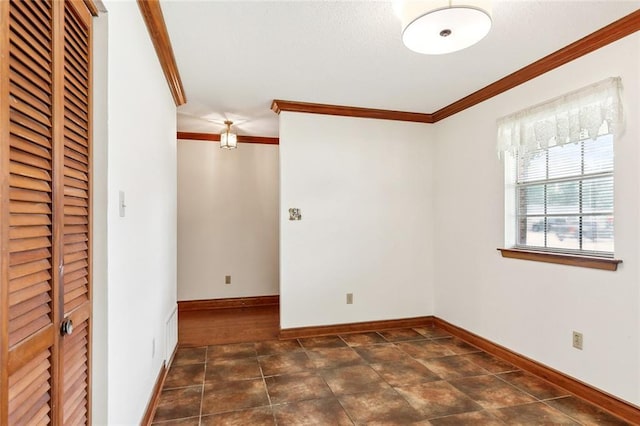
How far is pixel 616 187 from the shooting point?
2.25 m

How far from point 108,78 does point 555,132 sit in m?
2.91

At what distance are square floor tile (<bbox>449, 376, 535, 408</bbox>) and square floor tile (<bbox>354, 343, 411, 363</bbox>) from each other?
0.58m

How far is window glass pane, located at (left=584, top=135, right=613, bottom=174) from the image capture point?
2.34 meters

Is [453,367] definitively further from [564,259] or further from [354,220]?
[354,220]

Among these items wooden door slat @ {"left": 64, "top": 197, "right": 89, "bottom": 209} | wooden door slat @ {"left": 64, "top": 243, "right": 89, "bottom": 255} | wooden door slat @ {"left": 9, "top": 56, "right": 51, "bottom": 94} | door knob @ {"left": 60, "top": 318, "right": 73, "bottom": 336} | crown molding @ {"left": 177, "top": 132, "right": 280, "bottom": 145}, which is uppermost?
crown molding @ {"left": 177, "top": 132, "right": 280, "bottom": 145}

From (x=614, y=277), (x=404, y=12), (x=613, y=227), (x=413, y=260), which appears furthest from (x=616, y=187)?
(x=413, y=260)

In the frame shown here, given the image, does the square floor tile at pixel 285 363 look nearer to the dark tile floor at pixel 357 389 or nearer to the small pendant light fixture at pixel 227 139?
the dark tile floor at pixel 357 389

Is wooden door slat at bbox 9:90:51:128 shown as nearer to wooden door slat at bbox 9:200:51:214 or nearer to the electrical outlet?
wooden door slat at bbox 9:200:51:214

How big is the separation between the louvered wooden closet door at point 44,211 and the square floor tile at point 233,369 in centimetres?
159

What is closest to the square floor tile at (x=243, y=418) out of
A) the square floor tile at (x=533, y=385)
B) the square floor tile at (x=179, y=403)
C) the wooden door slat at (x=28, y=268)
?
the square floor tile at (x=179, y=403)

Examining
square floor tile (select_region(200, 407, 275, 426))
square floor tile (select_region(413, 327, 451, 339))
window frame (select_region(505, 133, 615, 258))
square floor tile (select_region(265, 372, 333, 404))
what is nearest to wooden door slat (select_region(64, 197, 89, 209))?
square floor tile (select_region(200, 407, 275, 426))

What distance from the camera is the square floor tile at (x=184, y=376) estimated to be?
2.65 metres

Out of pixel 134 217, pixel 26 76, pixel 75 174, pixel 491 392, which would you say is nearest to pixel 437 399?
pixel 491 392

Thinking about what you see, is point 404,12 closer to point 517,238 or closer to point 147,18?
point 147,18
